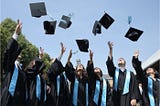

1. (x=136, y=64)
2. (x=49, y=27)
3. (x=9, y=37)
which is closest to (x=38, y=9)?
(x=49, y=27)

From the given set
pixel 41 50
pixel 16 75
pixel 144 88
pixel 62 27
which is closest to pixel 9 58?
pixel 16 75

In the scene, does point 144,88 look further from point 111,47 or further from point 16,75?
point 16,75

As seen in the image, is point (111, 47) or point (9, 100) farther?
point (111, 47)

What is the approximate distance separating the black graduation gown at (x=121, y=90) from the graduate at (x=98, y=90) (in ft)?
0.53

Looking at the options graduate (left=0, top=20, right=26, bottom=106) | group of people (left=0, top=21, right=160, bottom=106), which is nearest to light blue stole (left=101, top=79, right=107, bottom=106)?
group of people (left=0, top=21, right=160, bottom=106)

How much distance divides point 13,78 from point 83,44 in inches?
85.5

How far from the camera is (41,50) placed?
763 centimetres

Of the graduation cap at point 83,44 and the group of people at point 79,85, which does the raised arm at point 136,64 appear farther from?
the graduation cap at point 83,44

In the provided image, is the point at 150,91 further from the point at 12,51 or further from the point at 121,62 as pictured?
the point at 12,51

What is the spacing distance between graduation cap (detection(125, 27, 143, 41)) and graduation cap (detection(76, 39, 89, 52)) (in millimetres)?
1000

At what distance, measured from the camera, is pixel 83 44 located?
8656 mm

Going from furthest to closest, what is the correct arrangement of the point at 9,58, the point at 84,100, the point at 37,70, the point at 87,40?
1. the point at 87,40
2. the point at 84,100
3. the point at 37,70
4. the point at 9,58

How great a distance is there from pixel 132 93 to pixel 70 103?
129 centimetres

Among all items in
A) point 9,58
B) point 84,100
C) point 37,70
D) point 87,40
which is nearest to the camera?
point 9,58
